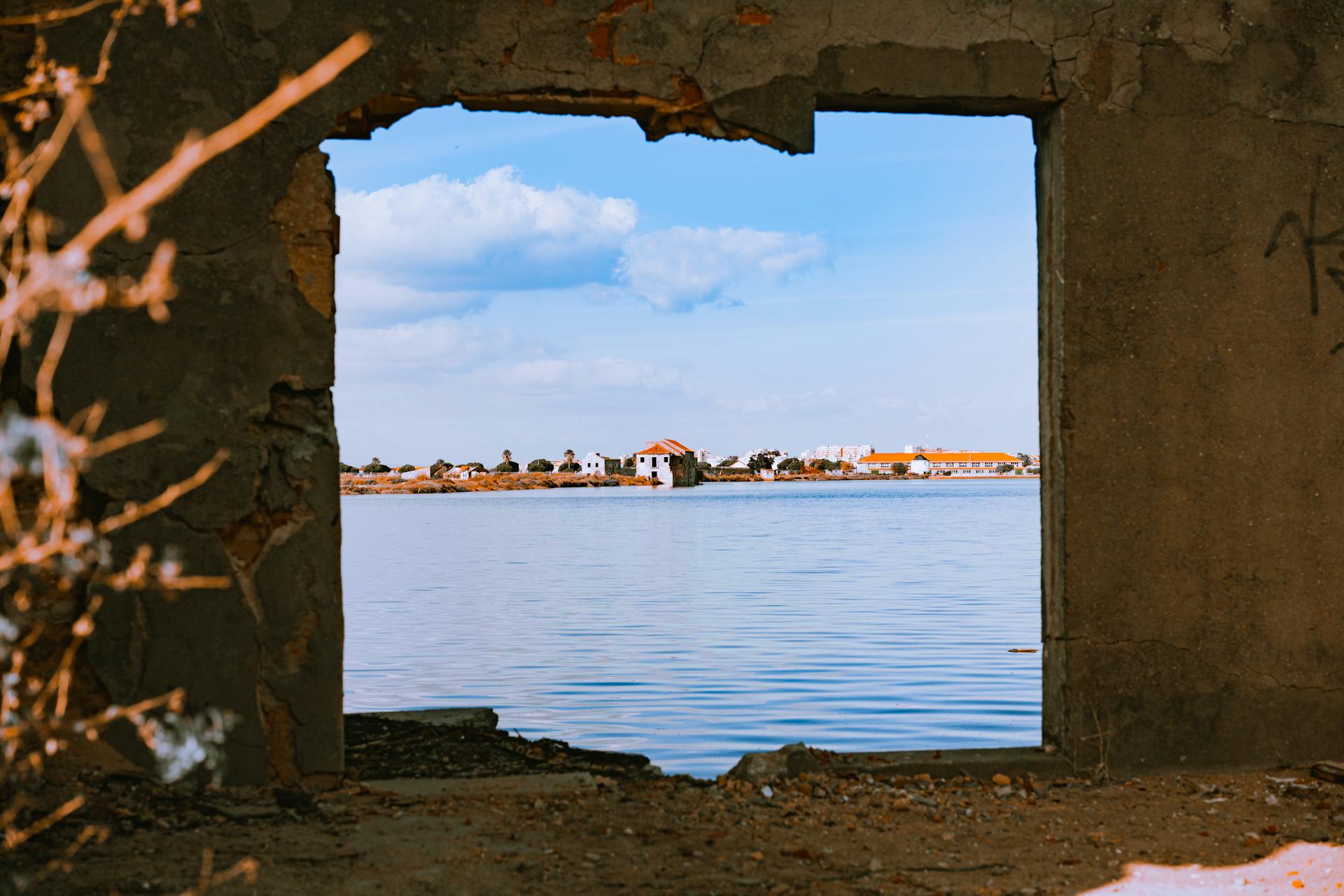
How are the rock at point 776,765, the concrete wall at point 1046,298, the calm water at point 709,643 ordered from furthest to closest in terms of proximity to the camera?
the calm water at point 709,643
the rock at point 776,765
the concrete wall at point 1046,298

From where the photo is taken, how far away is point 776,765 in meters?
4.66

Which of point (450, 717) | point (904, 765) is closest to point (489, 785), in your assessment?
point (904, 765)

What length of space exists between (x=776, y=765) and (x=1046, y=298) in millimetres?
2058

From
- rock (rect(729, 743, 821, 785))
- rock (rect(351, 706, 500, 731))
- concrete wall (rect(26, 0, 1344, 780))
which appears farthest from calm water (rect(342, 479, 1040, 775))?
concrete wall (rect(26, 0, 1344, 780))

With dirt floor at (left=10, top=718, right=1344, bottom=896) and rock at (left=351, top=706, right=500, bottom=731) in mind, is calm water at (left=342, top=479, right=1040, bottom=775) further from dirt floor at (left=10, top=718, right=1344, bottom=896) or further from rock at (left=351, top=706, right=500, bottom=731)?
dirt floor at (left=10, top=718, right=1344, bottom=896)

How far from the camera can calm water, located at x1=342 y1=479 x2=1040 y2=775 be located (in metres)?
7.96

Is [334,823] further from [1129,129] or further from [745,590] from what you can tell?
[745,590]

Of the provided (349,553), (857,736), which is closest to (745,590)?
(857,736)

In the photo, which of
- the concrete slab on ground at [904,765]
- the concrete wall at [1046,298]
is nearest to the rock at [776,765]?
the concrete slab on ground at [904,765]

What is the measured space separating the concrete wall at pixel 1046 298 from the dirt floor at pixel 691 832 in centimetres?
27

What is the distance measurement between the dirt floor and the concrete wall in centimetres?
27

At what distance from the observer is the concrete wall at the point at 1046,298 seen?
4238 mm

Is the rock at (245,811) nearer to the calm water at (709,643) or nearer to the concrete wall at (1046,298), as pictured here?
the concrete wall at (1046,298)

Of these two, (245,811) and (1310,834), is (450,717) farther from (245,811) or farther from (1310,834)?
(1310,834)
